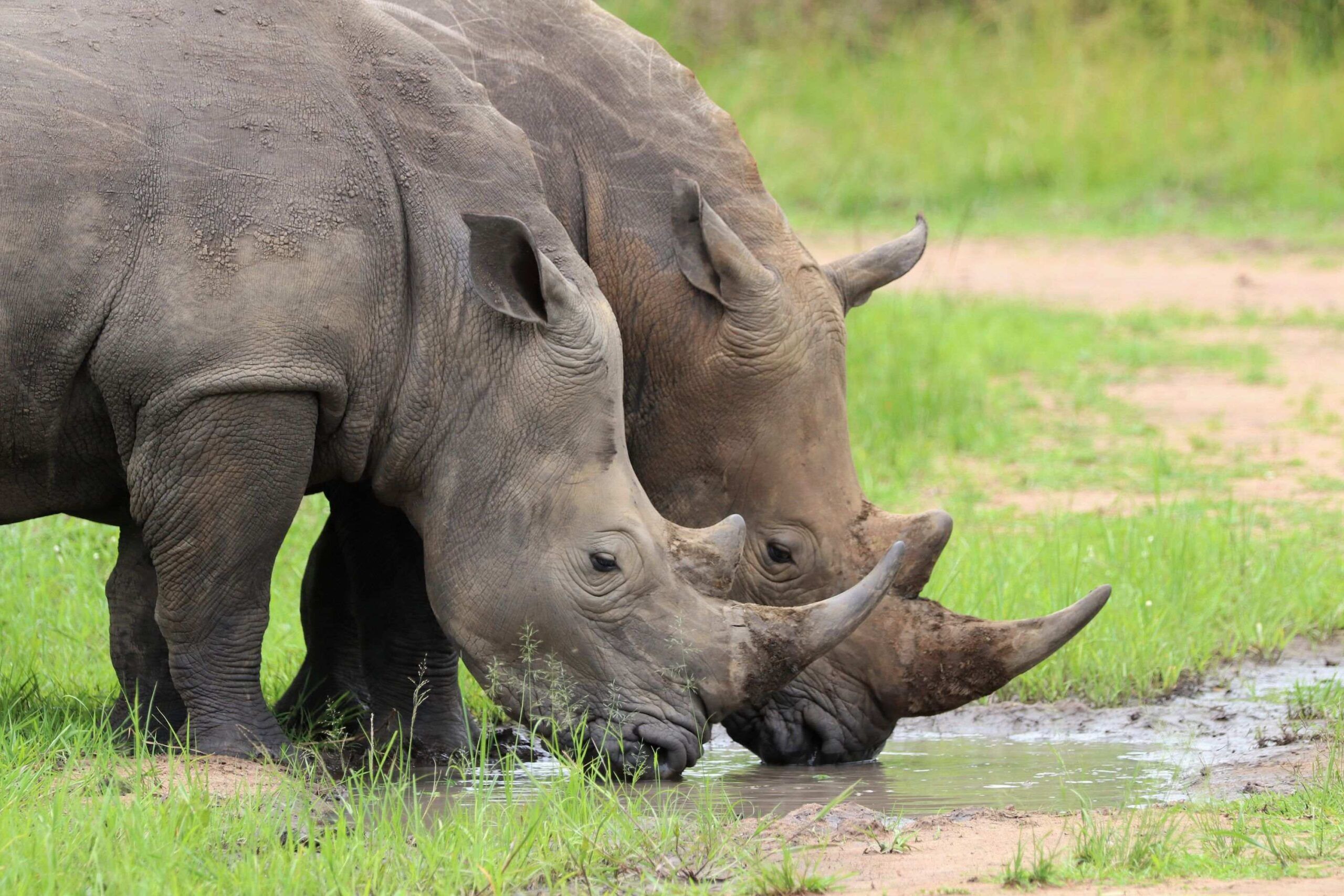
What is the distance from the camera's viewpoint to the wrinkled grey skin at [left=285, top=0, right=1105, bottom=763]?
5.51 metres

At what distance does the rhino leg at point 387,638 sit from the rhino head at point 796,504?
2.54 ft

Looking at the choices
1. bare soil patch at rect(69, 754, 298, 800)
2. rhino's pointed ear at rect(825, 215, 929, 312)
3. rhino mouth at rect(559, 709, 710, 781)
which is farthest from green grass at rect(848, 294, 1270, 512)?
bare soil patch at rect(69, 754, 298, 800)

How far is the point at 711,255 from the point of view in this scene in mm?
5504

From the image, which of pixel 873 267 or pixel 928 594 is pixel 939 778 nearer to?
pixel 928 594

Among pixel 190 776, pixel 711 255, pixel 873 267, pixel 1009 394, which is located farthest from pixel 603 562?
pixel 1009 394

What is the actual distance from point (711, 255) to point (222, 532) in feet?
4.83

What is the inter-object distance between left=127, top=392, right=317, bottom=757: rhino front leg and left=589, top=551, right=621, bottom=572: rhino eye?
0.71 metres

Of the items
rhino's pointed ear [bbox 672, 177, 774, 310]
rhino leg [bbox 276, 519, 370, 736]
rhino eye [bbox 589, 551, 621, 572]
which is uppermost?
rhino's pointed ear [bbox 672, 177, 774, 310]

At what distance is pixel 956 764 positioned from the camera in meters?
5.65

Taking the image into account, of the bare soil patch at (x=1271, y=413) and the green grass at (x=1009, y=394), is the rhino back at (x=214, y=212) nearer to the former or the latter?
the green grass at (x=1009, y=394)

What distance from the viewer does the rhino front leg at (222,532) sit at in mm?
4824

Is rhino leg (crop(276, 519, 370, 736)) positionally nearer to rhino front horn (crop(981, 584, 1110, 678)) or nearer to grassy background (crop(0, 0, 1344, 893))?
grassy background (crop(0, 0, 1344, 893))

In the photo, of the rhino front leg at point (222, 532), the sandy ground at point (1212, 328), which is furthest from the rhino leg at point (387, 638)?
the sandy ground at point (1212, 328)

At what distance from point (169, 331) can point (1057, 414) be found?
619 centimetres
